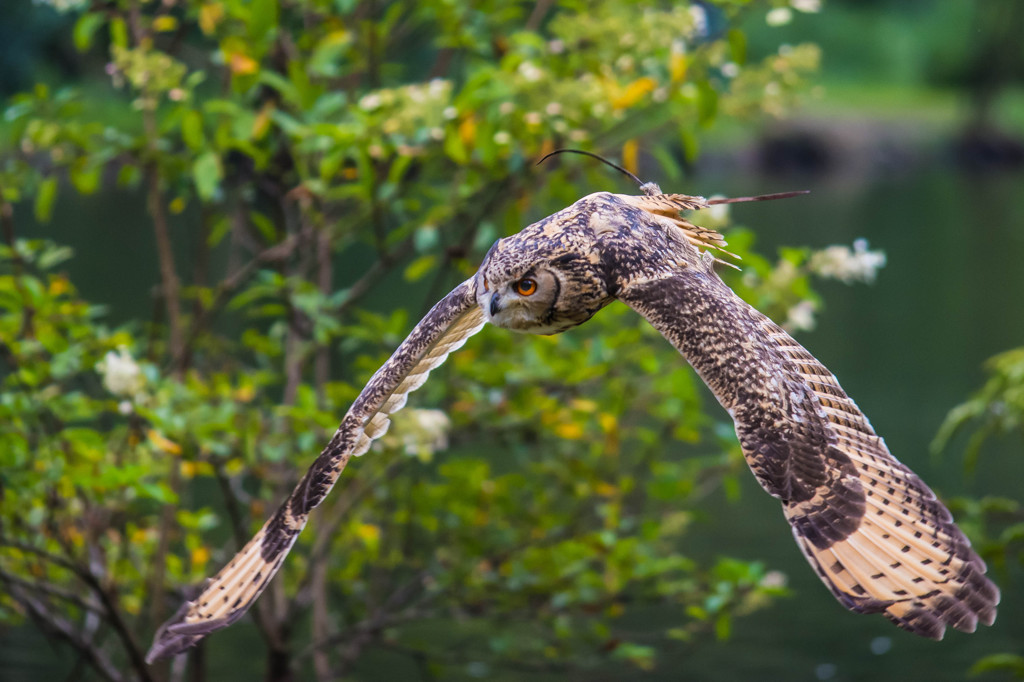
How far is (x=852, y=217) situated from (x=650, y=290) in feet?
94.0

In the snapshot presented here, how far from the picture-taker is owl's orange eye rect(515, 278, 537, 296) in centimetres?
209

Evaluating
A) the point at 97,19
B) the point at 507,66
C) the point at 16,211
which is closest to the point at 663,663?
the point at 507,66

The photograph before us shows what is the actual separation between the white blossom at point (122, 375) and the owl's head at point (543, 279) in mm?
1733

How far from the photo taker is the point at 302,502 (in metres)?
2.39

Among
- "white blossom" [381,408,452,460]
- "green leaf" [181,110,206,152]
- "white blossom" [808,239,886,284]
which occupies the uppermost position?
"green leaf" [181,110,206,152]

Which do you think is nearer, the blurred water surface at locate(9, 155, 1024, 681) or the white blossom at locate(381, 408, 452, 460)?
the white blossom at locate(381, 408, 452, 460)

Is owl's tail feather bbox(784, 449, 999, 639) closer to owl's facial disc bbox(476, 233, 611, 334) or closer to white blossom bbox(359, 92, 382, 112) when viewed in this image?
owl's facial disc bbox(476, 233, 611, 334)

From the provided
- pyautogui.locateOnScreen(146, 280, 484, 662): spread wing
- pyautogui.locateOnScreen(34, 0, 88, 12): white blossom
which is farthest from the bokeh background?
pyautogui.locateOnScreen(146, 280, 484, 662): spread wing

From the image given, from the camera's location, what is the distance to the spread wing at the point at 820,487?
214 cm

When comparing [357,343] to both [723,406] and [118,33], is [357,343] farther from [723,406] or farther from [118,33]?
[723,406]

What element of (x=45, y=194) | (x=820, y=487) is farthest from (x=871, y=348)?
(x=820, y=487)

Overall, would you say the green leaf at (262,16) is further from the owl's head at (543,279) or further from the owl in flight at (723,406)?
the owl's head at (543,279)

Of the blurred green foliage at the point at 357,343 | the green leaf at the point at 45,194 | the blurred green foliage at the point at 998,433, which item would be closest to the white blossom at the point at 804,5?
the blurred green foliage at the point at 357,343

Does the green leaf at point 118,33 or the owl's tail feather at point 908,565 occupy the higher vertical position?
the green leaf at point 118,33
